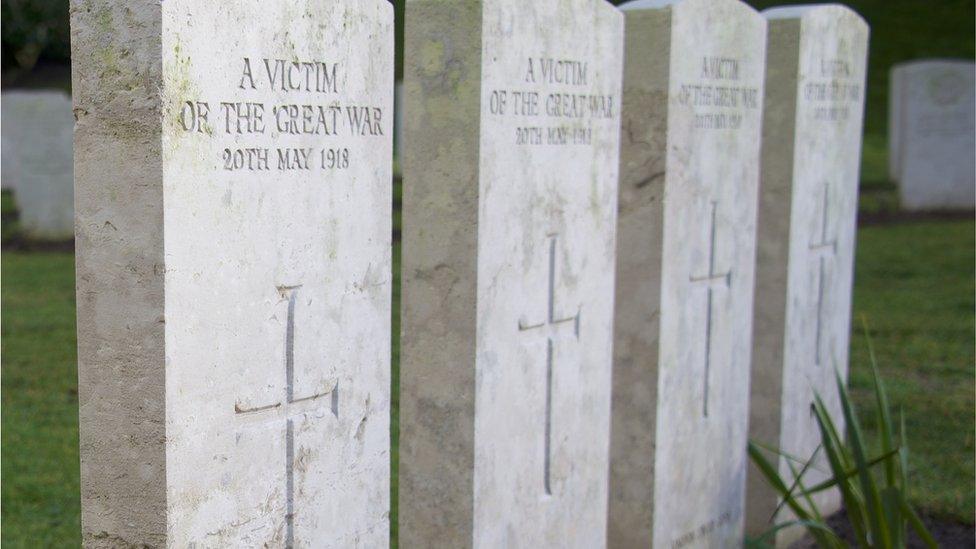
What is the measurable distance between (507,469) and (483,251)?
571 mm

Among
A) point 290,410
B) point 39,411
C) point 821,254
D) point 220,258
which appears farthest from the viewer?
point 39,411

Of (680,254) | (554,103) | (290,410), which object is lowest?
(290,410)

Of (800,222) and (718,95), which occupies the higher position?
(718,95)

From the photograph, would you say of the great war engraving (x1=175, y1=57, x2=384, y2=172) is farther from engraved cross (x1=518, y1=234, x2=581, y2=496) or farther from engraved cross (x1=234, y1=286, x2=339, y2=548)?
engraved cross (x1=518, y1=234, x2=581, y2=496)

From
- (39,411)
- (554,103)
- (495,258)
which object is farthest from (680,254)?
(39,411)

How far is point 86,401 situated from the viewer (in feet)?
7.55

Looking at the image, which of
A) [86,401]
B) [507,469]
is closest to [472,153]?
[507,469]

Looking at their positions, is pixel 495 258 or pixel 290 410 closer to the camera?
pixel 290 410

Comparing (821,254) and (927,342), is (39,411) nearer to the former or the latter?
(821,254)

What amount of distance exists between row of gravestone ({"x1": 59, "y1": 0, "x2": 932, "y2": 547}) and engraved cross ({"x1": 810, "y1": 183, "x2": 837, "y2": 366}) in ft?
0.04

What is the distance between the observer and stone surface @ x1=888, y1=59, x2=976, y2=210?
38.7ft

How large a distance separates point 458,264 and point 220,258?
2.59 feet

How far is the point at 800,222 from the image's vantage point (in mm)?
4566

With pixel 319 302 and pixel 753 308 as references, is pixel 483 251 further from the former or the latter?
pixel 753 308
